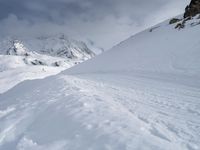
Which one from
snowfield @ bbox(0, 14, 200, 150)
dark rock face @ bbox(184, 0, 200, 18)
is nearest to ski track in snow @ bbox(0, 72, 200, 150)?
snowfield @ bbox(0, 14, 200, 150)

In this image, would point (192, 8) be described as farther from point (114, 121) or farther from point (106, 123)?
point (106, 123)

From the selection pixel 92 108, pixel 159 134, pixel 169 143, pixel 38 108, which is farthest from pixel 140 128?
pixel 38 108

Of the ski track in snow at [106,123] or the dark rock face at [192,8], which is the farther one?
the dark rock face at [192,8]

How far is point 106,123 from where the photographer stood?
8.04m

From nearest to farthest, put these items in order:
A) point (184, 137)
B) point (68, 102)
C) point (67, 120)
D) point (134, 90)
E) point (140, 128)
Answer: point (184, 137) → point (140, 128) → point (67, 120) → point (68, 102) → point (134, 90)

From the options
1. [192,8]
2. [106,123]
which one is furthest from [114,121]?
[192,8]

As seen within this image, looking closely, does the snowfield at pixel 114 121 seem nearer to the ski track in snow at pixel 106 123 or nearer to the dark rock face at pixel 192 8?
the ski track in snow at pixel 106 123

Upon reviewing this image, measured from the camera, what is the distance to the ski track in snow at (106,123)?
6.75 metres

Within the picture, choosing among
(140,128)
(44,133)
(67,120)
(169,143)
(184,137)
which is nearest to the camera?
(169,143)

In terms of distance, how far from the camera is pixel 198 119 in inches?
333

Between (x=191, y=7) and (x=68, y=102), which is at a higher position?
(x=191, y=7)

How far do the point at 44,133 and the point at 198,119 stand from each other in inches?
183

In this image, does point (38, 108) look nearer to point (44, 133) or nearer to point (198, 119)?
point (44, 133)

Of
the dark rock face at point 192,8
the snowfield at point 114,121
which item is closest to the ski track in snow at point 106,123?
the snowfield at point 114,121
